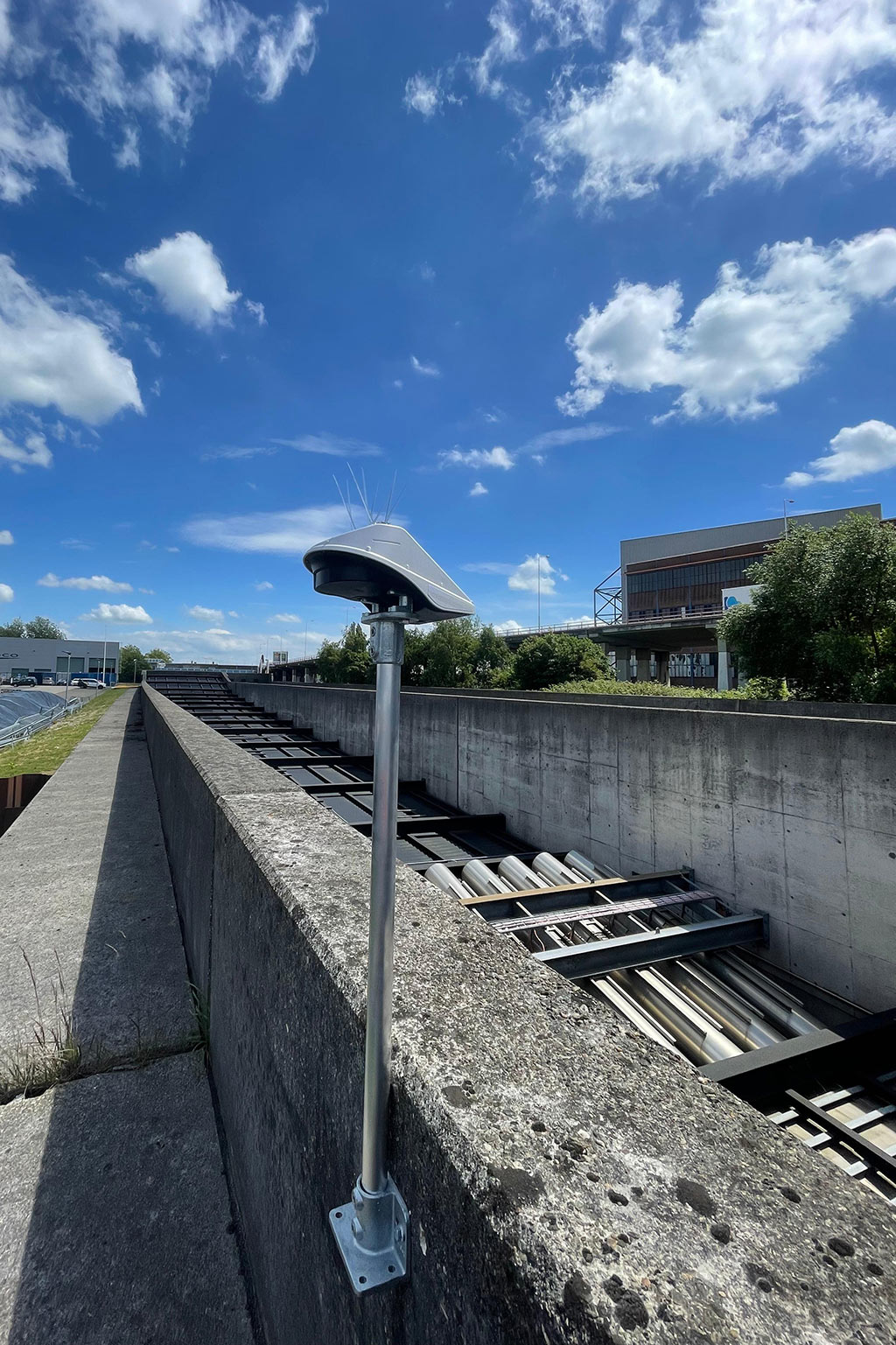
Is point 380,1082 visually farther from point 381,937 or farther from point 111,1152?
point 111,1152

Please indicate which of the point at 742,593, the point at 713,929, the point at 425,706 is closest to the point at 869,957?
the point at 713,929

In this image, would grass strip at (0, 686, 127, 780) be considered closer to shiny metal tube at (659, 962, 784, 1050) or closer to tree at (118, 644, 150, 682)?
shiny metal tube at (659, 962, 784, 1050)

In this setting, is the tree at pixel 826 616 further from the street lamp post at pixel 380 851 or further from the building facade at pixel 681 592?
the building facade at pixel 681 592

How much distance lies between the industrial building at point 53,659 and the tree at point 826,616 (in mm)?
100155

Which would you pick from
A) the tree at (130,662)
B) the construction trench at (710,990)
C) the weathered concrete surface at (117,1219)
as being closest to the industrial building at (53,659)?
the tree at (130,662)

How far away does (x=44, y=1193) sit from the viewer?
87.4 inches

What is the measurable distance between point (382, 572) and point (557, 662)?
1256 inches

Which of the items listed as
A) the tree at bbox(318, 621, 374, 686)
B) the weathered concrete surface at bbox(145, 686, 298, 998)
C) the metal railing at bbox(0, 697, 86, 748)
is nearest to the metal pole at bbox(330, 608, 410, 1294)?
the weathered concrete surface at bbox(145, 686, 298, 998)

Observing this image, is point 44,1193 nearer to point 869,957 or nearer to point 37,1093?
point 37,1093

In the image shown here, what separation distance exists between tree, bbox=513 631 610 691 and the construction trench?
75.8 feet

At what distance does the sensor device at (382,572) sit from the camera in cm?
118

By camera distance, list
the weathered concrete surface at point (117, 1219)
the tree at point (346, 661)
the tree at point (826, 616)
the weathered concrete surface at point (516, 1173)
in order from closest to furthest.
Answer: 1. the weathered concrete surface at point (516, 1173)
2. the weathered concrete surface at point (117, 1219)
3. the tree at point (826, 616)
4. the tree at point (346, 661)

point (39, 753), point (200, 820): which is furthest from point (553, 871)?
point (39, 753)

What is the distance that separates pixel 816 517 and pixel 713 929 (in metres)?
66.9
